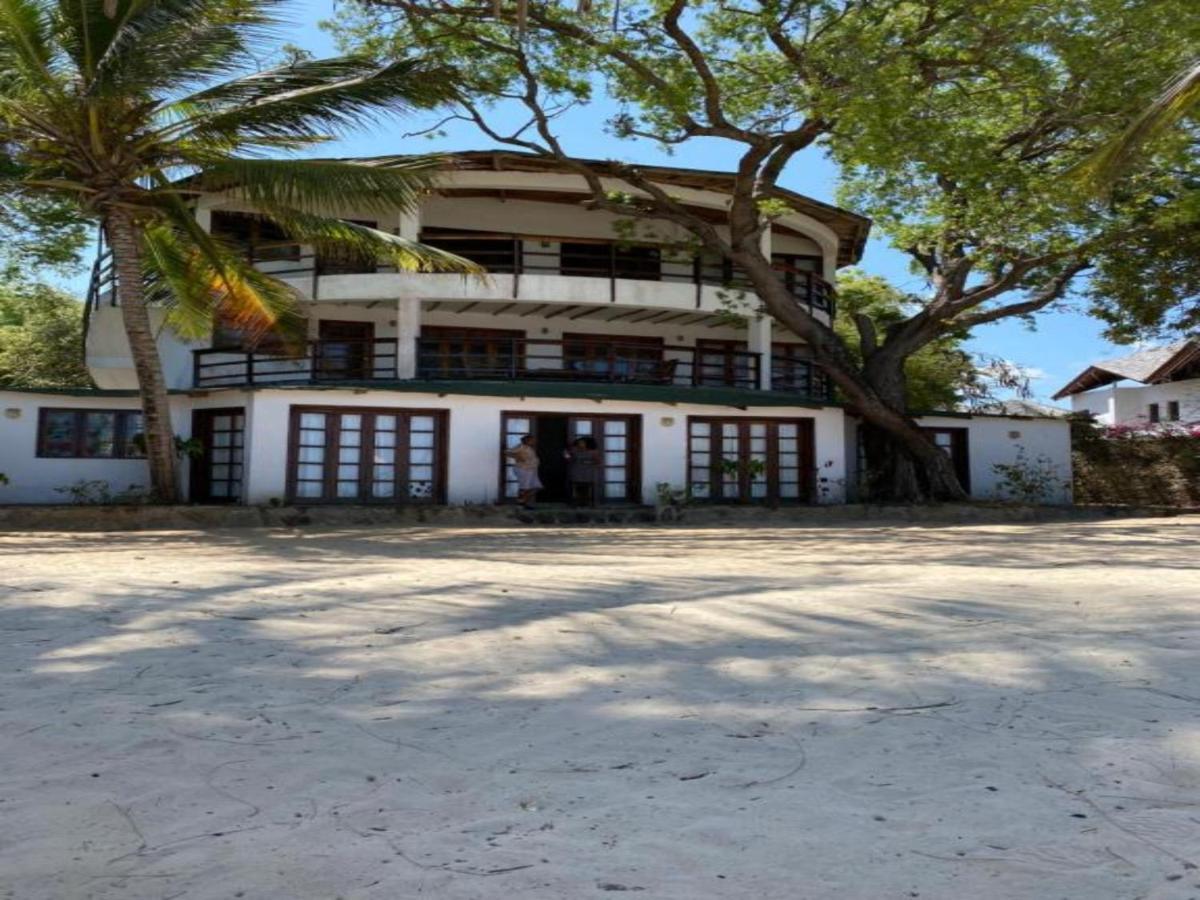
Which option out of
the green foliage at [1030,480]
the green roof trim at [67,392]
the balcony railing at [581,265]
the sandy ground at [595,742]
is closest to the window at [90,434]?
the green roof trim at [67,392]

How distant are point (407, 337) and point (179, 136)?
6169 millimetres

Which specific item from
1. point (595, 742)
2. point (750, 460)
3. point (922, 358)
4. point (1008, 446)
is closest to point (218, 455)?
point (750, 460)

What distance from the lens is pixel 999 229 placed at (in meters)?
15.7

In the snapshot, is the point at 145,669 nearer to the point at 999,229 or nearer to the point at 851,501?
the point at 999,229

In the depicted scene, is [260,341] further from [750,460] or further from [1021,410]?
[1021,410]

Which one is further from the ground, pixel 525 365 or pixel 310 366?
pixel 525 365

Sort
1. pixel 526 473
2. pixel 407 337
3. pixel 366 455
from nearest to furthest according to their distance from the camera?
pixel 526 473, pixel 366 455, pixel 407 337

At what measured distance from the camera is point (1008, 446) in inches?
806

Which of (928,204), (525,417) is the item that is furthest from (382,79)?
(928,204)

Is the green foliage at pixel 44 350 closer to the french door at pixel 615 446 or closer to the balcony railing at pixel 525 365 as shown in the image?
the balcony railing at pixel 525 365

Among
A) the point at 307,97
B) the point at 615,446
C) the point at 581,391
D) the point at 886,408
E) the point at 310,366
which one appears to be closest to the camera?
the point at 307,97

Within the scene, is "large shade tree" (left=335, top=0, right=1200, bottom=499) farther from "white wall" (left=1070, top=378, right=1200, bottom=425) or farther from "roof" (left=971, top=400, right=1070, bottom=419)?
"white wall" (left=1070, top=378, right=1200, bottom=425)

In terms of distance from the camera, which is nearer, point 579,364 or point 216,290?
point 216,290

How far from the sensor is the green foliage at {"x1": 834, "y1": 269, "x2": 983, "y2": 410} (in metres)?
25.8
